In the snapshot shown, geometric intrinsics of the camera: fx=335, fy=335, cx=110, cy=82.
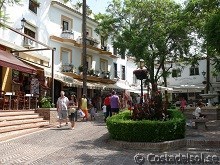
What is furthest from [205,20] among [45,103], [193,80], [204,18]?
[193,80]

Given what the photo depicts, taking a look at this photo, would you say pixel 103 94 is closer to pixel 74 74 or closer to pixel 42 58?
pixel 74 74

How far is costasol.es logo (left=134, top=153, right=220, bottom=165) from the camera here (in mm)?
8266

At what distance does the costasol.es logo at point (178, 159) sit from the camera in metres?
8.27

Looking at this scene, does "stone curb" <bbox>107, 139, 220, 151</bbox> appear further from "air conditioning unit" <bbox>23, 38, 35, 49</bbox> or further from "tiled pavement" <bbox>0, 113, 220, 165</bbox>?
"air conditioning unit" <bbox>23, 38, 35, 49</bbox>

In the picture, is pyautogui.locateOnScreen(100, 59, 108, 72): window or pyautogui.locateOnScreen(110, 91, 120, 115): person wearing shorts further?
Answer: pyautogui.locateOnScreen(100, 59, 108, 72): window

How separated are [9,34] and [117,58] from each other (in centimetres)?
1968

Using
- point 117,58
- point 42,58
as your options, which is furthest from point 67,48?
point 117,58

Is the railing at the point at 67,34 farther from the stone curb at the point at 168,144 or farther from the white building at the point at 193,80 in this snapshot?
the white building at the point at 193,80

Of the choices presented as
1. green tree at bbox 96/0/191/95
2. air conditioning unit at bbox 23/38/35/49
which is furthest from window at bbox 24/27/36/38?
green tree at bbox 96/0/191/95

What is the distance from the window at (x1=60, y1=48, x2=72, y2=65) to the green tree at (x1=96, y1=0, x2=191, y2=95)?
157 inches

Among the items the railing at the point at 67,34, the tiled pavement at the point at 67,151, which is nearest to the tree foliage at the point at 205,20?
the tiled pavement at the point at 67,151

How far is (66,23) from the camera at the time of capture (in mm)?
29484

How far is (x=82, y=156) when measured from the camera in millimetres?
8984

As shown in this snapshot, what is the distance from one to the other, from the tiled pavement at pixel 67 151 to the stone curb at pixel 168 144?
0.17 metres
